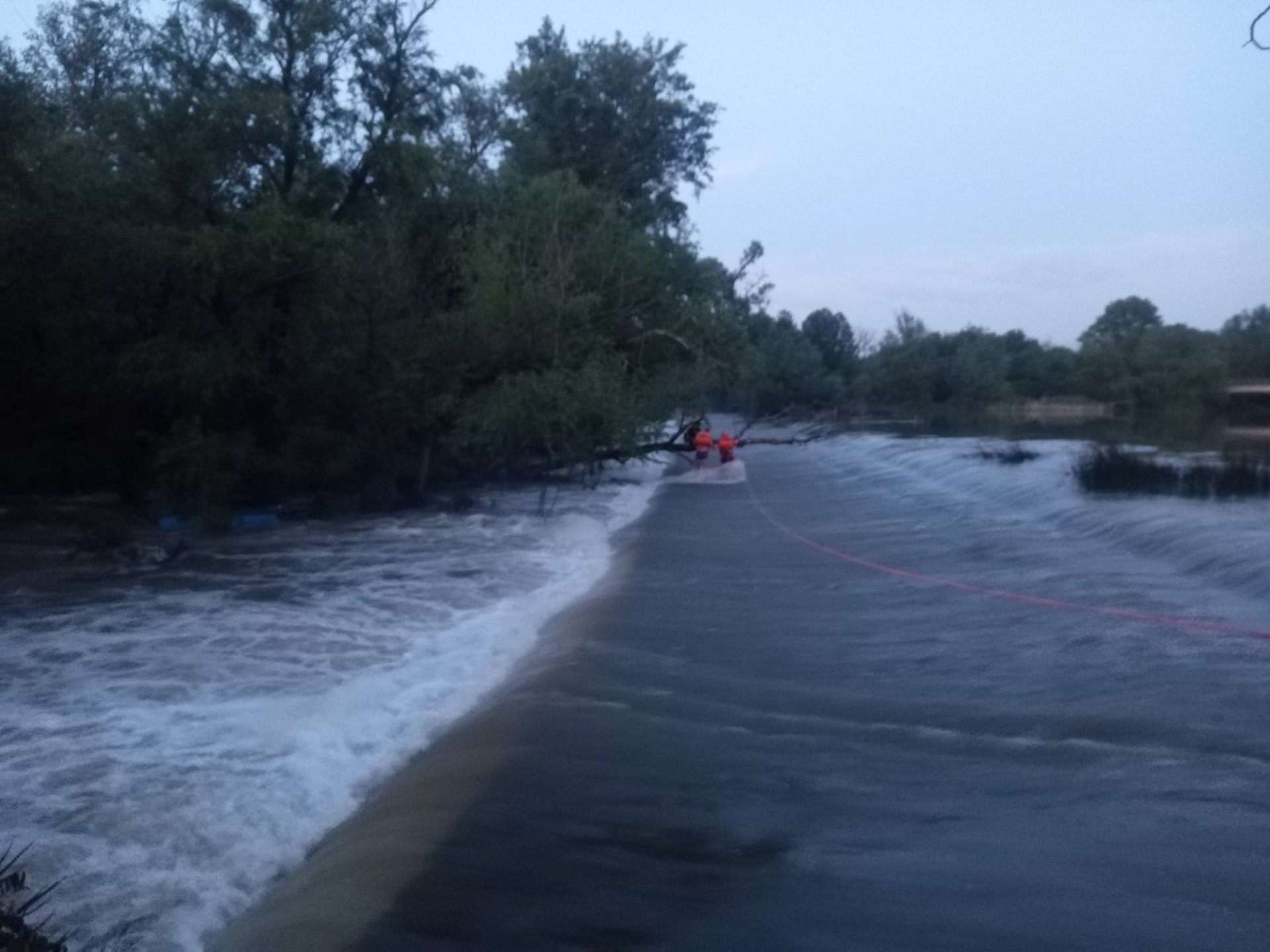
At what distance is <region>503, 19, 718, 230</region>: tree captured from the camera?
40719 mm

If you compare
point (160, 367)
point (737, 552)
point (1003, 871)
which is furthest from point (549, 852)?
point (160, 367)

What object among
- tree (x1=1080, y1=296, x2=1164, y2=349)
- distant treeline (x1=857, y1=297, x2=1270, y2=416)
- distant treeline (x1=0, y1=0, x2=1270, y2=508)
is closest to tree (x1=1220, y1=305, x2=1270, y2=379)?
distant treeline (x1=857, y1=297, x2=1270, y2=416)

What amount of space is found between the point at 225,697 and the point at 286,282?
14.5m

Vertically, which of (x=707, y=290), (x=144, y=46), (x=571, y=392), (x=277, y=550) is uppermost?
(x=144, y=46)

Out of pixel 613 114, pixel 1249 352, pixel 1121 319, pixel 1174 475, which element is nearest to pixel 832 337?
pixel 1121 319

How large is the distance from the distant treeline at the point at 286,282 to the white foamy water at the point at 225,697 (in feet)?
13.3

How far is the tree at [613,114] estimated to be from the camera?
4072 cm

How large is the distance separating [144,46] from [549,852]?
2116 centimetres

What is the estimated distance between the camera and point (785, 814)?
7215 mm

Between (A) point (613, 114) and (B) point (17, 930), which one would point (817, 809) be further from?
(A) point (613, 114)

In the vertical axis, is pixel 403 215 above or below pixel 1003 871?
above

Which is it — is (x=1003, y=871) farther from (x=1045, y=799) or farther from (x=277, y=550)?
(x=277, y=550)

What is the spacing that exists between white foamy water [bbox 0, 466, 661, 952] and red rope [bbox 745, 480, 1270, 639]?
338cm

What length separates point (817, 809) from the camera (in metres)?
7.29
